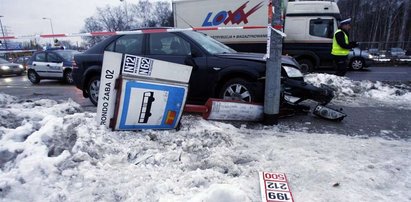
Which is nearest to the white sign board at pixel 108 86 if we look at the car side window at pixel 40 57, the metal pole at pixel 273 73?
the metal pole at pixel 273 73

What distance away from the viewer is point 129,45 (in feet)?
18.3

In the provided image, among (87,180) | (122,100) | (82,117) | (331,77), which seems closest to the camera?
(87,180)

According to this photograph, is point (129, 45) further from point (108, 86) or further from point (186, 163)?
point (186, 163)

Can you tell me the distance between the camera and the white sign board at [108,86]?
344cm

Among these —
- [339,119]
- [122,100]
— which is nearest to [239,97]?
[339,119]

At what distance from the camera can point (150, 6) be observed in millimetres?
59562

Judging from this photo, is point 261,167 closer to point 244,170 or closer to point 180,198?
point 244,170

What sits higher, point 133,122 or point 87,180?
point 133,122

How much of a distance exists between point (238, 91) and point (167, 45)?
5.40 feet

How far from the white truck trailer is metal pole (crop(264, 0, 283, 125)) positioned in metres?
7.78

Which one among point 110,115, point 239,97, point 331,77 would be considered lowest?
point 110,115

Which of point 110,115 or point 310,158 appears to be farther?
point 110,115

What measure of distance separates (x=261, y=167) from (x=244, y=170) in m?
0.21

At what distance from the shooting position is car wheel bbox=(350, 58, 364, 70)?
50.7 feet
